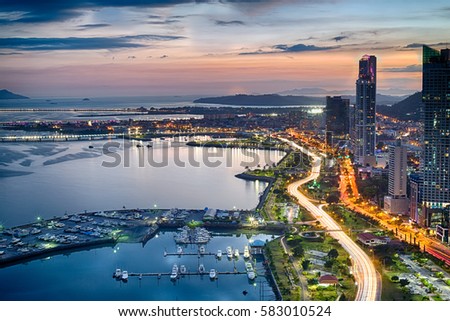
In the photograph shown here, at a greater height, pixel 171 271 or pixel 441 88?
pixel 441 88

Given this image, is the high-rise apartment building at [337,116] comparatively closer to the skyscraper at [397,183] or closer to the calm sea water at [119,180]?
the calm sea water at [119,180]

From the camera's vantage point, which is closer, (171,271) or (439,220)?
(171,271)

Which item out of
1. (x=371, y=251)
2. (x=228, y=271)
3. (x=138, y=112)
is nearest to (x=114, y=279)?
(x=228, y=271)

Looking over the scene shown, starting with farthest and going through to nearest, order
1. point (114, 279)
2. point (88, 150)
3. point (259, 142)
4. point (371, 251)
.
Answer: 1. point (259, 142)
2. point (88, 150)
3. point (371, 251)
4. point (114, 279)

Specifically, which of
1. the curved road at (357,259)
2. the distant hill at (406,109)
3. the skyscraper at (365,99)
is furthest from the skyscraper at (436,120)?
the distant hill at (406,109)

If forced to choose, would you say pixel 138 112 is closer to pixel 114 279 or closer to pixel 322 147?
pixel 322 147

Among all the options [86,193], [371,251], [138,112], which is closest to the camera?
[371,251]
